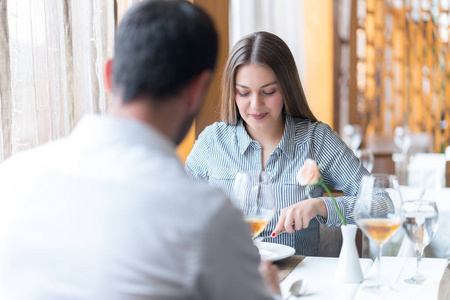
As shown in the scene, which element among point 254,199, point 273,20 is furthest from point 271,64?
point 273,20

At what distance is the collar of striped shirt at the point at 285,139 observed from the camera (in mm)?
1946

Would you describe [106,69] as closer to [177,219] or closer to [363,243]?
[177,219]

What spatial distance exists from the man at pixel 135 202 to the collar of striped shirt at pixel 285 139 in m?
1.21

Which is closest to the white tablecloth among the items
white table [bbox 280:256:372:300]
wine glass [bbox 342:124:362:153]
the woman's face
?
wine glass [bbox 342:124:362:153]

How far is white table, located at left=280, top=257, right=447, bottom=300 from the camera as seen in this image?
1.17m

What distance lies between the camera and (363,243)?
82.7 inches

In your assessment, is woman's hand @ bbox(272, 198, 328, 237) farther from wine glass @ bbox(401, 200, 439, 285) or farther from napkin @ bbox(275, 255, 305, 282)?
wine glass @ bbox(401, 200, 439, 285)

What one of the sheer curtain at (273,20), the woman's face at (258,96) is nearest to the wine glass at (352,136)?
the sheer curtain at (273,20)

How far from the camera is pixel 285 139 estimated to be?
1956 millimetres

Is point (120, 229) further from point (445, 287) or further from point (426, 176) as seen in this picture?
point (426, 176)

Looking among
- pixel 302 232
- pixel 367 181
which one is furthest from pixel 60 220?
pixel 302 232

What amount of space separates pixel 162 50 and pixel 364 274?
863 millimetres

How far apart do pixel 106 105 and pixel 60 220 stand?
1.55 m

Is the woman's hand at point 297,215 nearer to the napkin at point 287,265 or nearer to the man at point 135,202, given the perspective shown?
the napkin at point 287,265
